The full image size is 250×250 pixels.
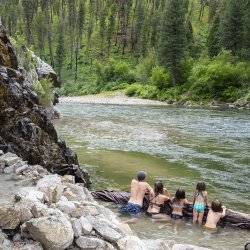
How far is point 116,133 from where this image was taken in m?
34.3

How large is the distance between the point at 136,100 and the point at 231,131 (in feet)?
124

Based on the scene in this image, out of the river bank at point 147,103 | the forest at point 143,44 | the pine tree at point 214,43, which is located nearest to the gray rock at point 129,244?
the forest at point 143,44

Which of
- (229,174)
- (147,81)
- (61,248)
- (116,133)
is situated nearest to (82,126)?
(116,133)

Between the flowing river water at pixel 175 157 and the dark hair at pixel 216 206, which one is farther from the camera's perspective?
the dark hair at pixel 216 206

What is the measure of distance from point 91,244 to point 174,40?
7018cm

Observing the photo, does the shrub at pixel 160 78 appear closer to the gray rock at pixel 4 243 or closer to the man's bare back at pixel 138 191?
the man's bare back at pixel 138 191

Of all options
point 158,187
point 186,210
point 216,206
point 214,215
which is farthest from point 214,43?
point 214,215

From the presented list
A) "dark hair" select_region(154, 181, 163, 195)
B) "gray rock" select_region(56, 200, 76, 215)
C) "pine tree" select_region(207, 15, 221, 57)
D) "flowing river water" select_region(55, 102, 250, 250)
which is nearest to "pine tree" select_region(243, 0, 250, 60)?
"pine tree" select_region(207, 15, 221, 57)

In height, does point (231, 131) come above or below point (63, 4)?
below

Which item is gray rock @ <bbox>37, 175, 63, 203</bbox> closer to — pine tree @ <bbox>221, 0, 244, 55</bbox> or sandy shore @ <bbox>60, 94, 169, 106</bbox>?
sandy shore @ <bbox>60, 94, 169, 106</bbox>

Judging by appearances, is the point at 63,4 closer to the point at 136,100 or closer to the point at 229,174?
the point at 136,100

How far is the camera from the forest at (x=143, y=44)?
2815 inches

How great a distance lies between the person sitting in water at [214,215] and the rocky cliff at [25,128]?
5.35 m

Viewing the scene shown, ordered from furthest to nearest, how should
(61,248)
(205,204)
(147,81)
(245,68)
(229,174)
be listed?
1. (147,81)
2. (245,68)
3. (229,174)
4. (205,204)
5. (61,248)
